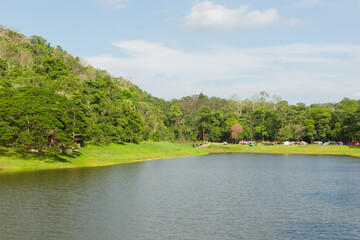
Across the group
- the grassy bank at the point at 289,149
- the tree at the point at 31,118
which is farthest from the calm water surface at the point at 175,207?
the grassy bank at the point at 289,149

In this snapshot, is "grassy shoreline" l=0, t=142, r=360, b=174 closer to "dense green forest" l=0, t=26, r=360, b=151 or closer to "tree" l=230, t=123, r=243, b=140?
"dense green forest" l=0, t=26, r=360, b=151

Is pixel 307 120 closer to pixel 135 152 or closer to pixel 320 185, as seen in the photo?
pixel 135 152

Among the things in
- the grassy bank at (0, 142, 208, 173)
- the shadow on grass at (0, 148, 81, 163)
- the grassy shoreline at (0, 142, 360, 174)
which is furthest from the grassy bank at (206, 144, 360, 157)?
the shadow on grass at (0, 148, 81, 163)

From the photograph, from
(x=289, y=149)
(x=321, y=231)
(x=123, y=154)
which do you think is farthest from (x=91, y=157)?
(x=289, y=149)

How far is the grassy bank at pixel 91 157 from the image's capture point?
242 feet

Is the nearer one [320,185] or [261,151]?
[320,185]

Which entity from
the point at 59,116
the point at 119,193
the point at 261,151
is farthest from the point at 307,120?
the point at 119,193

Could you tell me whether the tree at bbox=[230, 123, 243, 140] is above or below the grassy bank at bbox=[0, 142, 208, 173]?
above

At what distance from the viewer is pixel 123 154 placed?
107062 mm

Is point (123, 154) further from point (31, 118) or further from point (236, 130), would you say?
point (236, 130)

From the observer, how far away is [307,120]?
175 meters

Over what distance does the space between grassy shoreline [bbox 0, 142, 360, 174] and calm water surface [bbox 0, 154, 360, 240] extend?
9.62 meters

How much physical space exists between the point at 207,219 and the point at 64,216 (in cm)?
1612

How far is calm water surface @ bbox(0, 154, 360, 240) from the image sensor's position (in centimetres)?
3189
